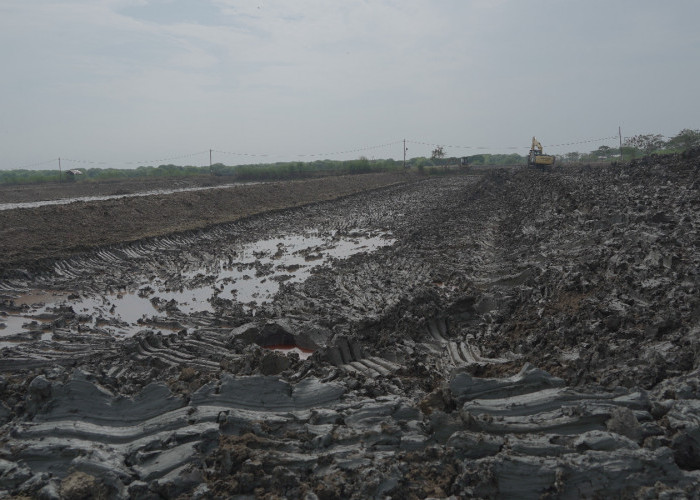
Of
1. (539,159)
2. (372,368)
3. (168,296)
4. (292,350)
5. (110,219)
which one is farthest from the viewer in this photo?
(539,159)

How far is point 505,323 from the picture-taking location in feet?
28.1

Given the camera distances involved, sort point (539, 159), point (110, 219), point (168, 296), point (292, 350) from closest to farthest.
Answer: point (292, 350)
point (168, 296)
point (110, 219)
point (539, 159)

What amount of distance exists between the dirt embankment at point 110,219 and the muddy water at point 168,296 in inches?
113

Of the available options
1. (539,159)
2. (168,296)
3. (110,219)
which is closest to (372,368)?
(168,296)

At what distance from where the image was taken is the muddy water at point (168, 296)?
9.89m

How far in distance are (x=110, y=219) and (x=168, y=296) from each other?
908cm

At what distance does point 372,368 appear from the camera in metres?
7.09

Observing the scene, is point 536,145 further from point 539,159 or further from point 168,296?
point 168,296

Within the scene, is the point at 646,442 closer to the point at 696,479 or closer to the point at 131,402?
the point at 696,479

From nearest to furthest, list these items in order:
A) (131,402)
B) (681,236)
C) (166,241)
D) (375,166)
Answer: (131,402)
(681,236)
(166,241)
(375,166)

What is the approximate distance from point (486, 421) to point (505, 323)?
4.54 meters

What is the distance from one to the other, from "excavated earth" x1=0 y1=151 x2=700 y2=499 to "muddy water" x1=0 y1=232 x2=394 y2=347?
3.1 inches

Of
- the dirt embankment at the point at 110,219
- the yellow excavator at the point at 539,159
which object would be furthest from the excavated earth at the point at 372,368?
the yellow excavator at the point at 539,159

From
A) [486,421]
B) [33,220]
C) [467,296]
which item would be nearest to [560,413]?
[486,421]
